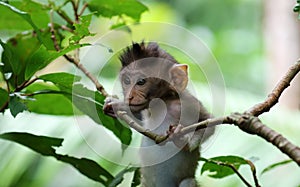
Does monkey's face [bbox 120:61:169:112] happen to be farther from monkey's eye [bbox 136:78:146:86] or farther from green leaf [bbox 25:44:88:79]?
green leaf [bbox 25:44:88:79]

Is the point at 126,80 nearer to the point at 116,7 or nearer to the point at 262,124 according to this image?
the point at 116,7

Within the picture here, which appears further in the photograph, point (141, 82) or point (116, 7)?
point (116, 7)

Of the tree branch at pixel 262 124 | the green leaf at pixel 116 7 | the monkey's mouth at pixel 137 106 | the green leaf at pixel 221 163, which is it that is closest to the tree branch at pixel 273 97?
the tree branch at pixel 262 124

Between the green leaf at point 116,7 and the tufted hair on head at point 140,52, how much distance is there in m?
0.15

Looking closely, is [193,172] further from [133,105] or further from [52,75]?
[52,75]

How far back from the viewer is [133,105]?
3.05 feet

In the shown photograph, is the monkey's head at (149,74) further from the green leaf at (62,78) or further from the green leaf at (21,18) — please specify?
the green leaf at (21,18)

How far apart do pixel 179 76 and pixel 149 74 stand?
0.05 metres

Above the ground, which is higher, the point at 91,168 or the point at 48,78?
the point at 48,78

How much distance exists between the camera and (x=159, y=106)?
0.97m

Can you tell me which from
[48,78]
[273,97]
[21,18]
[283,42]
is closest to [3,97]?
[48,78]

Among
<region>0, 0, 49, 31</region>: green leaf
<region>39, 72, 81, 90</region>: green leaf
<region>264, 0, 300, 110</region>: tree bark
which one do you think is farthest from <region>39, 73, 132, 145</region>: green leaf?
<region>264, 0, 300, 110</region>: tree bark

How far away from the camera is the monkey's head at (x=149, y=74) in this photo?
3.10ft

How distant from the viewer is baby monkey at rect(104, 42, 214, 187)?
932mm
